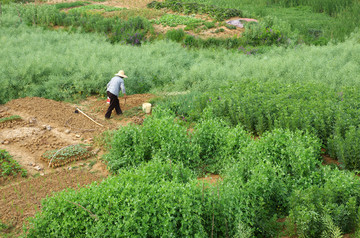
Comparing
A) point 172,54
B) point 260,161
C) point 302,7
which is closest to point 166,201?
point 260,161

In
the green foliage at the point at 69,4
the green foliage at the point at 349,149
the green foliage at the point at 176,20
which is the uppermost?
the green foliage at the point at 69,4

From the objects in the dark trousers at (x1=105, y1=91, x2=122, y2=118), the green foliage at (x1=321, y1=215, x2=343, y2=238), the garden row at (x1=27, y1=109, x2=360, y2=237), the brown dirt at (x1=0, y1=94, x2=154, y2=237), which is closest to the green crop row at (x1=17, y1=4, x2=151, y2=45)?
the brown dirt at (x1=0, y1=94, x2=154, y2=237)

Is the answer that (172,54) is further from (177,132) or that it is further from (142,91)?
(177,132)

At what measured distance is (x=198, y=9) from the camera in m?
18.2

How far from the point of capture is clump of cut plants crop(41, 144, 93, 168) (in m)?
6.55

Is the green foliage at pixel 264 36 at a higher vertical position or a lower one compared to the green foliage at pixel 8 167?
higher

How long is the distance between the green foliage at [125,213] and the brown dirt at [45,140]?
42.8 inches

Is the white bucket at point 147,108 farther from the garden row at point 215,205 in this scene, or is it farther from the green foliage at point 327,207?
the green foliage at point 327,207

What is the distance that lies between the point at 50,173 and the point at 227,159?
3.12 meters

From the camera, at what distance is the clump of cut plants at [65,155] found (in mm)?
6547

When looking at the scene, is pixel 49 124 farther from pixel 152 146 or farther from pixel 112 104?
pixel 152 146

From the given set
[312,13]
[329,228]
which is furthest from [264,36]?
[329,228]

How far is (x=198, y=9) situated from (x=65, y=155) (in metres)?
13.6

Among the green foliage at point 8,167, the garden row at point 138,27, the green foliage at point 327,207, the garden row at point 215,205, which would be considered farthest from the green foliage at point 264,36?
the green foliage at point 327,207
